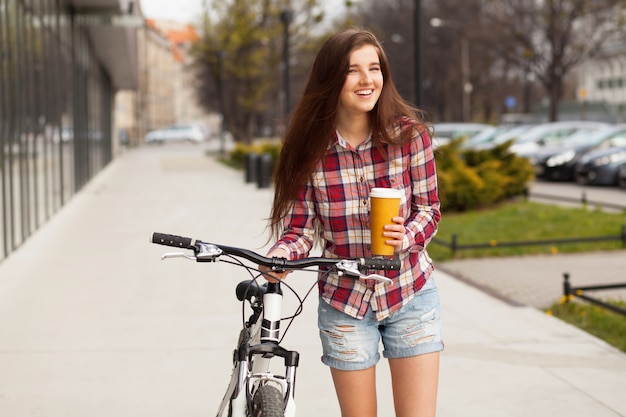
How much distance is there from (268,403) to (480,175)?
14.5 metres

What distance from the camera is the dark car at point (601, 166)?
2125 cm

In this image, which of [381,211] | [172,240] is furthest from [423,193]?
[172,240]

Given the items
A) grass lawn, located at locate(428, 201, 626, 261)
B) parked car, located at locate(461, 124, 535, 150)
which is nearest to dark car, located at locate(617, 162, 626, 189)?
grass lawn, located at locate(428, 201, 626, 261)

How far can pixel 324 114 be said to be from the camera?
324 centimetres

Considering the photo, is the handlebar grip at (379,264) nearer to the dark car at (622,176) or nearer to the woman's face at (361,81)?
the woman's face at (361,81)

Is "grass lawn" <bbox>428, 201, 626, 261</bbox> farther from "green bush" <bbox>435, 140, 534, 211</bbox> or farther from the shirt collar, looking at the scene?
the shirt collar

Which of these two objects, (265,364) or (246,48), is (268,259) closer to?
(265,364)

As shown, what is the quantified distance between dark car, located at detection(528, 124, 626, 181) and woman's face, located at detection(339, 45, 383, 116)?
21.3m

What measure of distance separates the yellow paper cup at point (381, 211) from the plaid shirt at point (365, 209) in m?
0.25

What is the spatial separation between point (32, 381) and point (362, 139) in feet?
10.4

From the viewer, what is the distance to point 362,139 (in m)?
3.25

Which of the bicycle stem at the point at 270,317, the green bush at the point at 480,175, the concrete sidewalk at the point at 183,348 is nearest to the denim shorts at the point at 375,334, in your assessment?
the bicycle stem at the point at 270,317

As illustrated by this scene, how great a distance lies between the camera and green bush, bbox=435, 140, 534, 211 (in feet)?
52.9

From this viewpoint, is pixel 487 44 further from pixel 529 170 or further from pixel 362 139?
pixel 362 139
